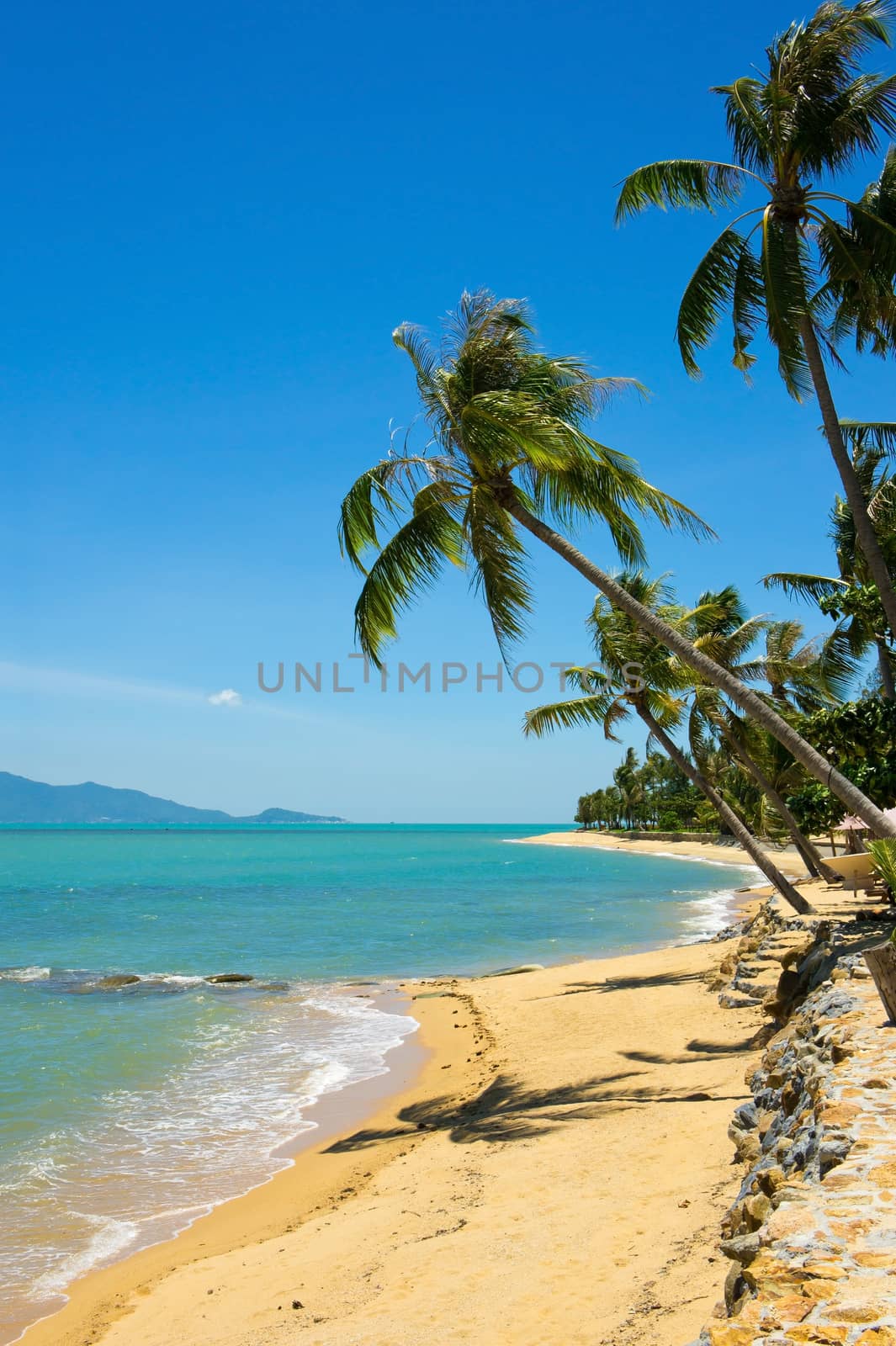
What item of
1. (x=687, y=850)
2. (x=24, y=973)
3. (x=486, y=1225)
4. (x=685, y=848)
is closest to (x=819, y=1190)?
(x=486, y=1225)

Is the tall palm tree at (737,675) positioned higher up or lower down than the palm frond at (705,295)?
lower down

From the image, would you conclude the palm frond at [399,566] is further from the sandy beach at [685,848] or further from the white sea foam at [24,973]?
the sandy beach at [685,848]

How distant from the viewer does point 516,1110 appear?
355 inches

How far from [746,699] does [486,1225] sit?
5.11 metres

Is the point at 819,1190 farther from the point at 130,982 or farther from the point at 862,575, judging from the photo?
the point at 130,982

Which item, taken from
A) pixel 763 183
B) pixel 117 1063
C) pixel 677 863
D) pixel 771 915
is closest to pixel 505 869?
pixel 677 863

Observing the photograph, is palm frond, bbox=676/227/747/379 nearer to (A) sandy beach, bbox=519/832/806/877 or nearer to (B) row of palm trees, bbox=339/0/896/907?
(B) row of palm trees, bbox=339/0/896/907

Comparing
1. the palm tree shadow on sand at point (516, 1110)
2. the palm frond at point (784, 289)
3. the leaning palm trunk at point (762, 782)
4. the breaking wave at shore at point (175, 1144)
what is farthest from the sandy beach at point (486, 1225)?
the leaning palm trunk at point (762, 782)

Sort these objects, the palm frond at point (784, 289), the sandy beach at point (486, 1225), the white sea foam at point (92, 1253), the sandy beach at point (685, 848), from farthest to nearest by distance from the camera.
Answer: the sandy beach at point (685, 848)
the palm frond at point (784, 289)
the white sea foam at point (92, 1253)
the sandy beach at point (486, 1225)

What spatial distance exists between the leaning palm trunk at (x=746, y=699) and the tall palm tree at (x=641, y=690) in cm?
624

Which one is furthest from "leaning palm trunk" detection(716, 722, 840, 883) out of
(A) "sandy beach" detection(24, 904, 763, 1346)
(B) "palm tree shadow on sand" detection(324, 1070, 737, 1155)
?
(B) "palm tree shadow on sand" detection(324, 1070, 737, 1155)

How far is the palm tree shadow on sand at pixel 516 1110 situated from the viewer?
27.1ft

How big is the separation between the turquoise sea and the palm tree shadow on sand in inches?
47.8

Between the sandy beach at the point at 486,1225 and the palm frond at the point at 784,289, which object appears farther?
the palm frond at the point at 784,289
